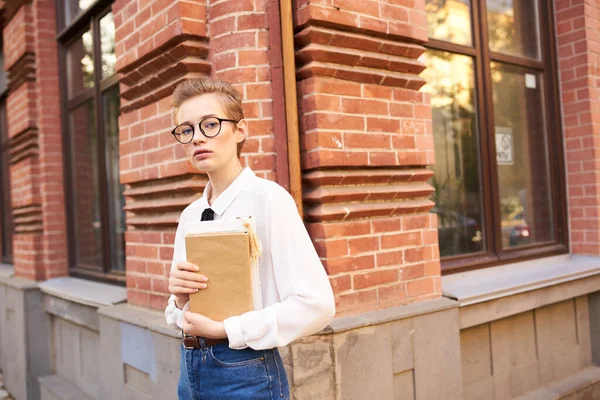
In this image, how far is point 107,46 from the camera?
14.5 ft

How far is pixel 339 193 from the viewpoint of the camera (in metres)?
2.75

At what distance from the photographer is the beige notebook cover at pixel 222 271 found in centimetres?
143

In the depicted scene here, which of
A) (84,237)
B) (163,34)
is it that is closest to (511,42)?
(163,34)

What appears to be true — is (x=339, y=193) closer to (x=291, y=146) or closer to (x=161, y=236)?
(x=291, y=146)

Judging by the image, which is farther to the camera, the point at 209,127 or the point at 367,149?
the point at 367,149

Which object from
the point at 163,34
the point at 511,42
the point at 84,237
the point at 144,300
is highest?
the point at 511,42

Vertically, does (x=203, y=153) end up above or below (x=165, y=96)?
below

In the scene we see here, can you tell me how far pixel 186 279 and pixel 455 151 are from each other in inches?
116

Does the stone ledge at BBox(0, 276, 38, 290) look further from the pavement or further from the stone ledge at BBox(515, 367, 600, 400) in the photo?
the stone ledge at BBox(515, 367, 600, 400)

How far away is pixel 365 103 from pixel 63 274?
367 centimetres

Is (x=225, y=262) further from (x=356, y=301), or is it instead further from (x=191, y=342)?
(x=356, y=301)

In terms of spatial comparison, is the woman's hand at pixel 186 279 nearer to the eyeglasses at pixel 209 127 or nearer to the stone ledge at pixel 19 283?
the eyeglasses at pixel 209 127

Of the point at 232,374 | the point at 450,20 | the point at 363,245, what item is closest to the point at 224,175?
the point at 232,374

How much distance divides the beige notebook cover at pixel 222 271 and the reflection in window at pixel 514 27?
Result: 3.54 meters
